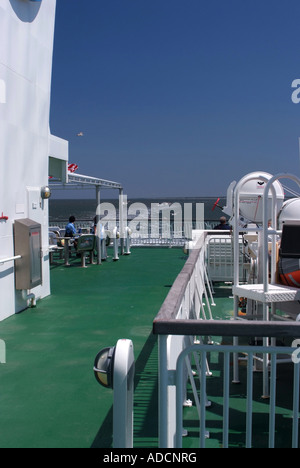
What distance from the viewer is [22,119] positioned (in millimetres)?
7219

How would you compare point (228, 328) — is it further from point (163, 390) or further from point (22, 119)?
point (22, 119)

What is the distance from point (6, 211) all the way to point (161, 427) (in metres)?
5.26

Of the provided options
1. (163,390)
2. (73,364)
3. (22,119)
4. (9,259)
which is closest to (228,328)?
(163,390)

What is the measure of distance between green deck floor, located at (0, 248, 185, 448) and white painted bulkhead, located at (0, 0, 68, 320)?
0.89 m

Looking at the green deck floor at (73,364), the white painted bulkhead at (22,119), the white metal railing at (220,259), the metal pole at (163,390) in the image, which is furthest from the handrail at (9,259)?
the metal pole at (163,390)

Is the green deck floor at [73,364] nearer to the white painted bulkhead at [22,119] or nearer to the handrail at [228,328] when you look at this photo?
the white painted bulkhead at [22,119]

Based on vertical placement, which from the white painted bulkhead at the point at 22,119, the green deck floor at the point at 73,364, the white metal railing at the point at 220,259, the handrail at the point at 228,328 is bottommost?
the green deck floor at the point at 73,364

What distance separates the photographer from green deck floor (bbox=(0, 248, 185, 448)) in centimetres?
354

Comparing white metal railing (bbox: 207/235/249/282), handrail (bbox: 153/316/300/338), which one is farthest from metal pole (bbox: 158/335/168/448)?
white metal railing (bbox: 207/235/249/282)

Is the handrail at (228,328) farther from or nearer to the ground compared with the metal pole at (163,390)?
farther from the ground

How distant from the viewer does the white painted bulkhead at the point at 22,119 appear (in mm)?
6621

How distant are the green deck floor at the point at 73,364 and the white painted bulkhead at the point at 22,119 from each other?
89 centimetres

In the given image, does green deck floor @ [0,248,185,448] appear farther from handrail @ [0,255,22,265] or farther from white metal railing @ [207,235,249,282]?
white metal railing @ [207,235,249,282]

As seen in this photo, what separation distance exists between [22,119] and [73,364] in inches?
159
